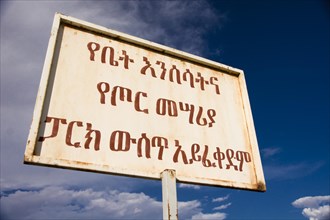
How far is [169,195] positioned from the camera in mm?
2576

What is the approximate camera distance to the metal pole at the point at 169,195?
2465 millimetres

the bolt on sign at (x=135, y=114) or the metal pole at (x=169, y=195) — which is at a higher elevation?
the bolt on sign at (x=135, y=114)

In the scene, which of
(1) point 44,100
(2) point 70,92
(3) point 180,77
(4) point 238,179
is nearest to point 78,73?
(2) point 70,92

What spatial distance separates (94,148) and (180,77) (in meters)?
1.49

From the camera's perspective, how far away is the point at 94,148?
2.58 m

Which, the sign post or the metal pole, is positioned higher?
the sign post

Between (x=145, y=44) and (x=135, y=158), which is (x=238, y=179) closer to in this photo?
(x=135, y=158)

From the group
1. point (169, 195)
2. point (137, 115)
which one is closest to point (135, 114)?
point (137, 115)

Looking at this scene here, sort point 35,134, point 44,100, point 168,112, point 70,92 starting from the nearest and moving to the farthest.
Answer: point 35,134
point 44,100
point 70,92
point 168,112

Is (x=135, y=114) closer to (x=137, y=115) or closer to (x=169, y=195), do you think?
(x=137, y=115)

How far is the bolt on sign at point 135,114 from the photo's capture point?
2541 mm

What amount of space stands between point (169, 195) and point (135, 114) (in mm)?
894

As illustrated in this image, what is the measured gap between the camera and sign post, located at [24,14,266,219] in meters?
2.54

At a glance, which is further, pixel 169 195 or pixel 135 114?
pixel 135 114
